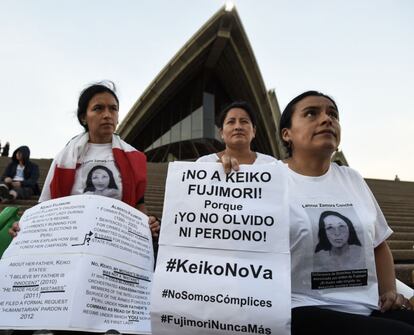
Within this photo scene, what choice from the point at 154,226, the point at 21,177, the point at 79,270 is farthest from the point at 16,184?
the point at 79,270

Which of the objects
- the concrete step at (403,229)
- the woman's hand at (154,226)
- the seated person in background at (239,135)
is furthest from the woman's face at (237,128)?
the concrete step at (403,229)

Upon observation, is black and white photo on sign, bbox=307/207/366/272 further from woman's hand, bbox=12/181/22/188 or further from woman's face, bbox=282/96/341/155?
woman's hand, bbox=12/181/22/188

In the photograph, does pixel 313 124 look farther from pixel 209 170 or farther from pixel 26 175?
pixel 26 175

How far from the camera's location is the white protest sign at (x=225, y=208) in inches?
50.0

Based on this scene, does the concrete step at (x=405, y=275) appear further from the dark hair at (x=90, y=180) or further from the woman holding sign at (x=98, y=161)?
the dark hair at (x=90, y=180)

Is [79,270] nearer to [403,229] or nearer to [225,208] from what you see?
[225,208]

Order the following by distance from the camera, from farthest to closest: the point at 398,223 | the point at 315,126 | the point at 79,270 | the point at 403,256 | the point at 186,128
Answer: the point at 186,128, the point at 398,223, the point at 403,256, the point at 315,126, the point at 79,270

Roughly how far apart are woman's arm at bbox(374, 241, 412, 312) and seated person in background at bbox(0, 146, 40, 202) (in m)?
4.42

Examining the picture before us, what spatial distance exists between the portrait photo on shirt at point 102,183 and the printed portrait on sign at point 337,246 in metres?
1.19

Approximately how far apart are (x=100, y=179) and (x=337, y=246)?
1361 millimetres

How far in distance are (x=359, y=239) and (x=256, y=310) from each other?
582mm

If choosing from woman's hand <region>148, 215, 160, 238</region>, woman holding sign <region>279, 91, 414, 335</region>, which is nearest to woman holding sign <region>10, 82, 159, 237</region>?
woman's hand <region>148, 215, 160, 238</region>

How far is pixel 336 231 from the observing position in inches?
55.5

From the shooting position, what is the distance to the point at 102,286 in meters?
1.36
